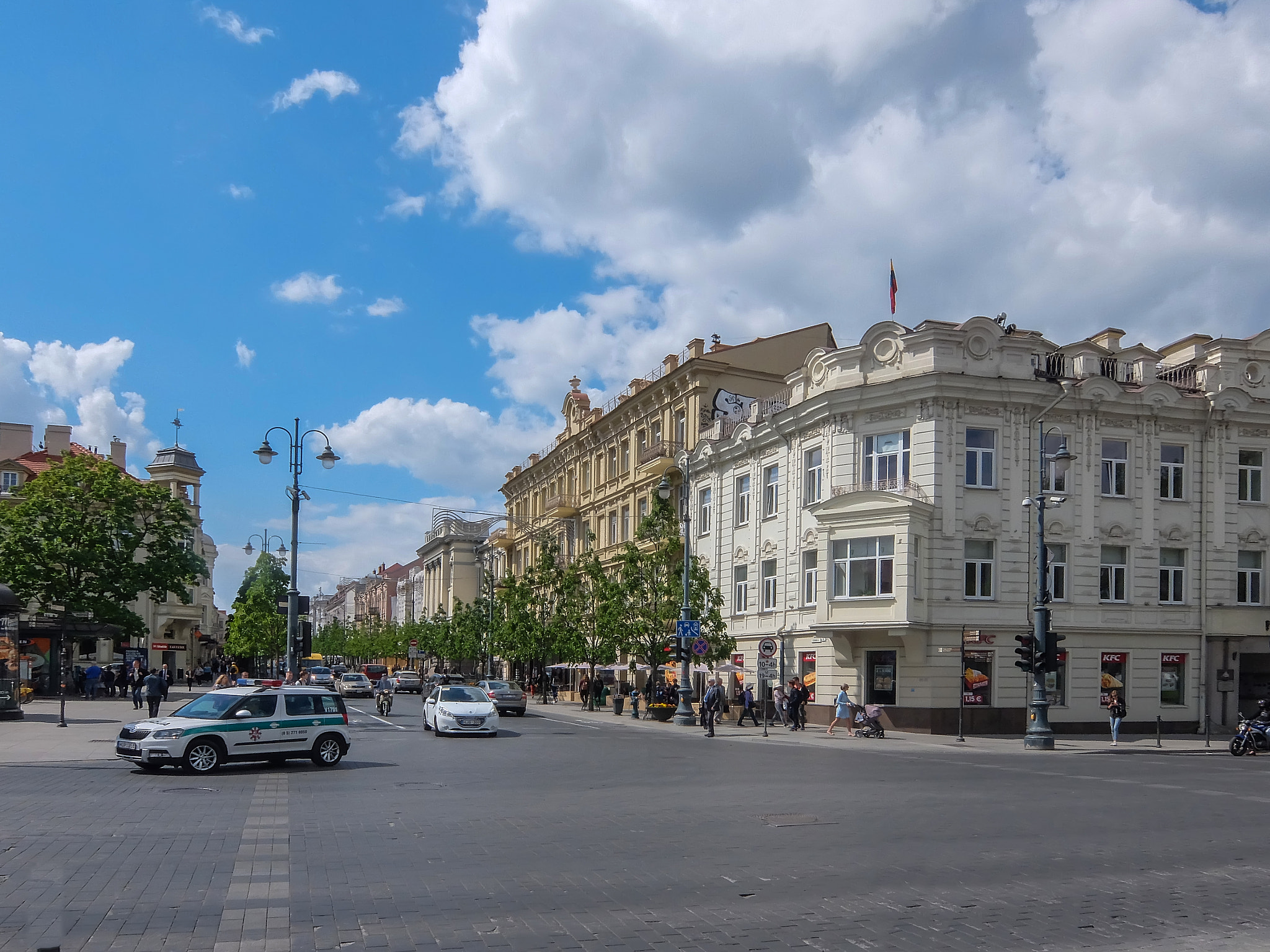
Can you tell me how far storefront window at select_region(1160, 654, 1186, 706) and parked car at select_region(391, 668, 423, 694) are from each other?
45450 millimetres

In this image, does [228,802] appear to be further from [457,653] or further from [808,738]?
[457,653]

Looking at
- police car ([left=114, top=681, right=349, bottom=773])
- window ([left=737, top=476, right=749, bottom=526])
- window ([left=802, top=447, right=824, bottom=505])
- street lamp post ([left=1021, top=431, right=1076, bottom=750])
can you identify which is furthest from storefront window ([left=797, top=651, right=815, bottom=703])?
police car ([left=114, top=681, right=349, bottom=773])

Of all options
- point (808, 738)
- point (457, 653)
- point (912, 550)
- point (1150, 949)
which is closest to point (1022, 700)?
point (912, 550)

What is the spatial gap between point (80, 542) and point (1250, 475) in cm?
4706

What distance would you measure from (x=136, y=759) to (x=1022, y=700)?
1095 inches

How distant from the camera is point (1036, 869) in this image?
36.9ft

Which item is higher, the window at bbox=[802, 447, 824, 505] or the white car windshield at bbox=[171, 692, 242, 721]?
the window at bbox=[802, 447, 824, 505]

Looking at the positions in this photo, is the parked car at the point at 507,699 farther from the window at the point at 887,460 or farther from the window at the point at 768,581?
the window at the point at 887,460

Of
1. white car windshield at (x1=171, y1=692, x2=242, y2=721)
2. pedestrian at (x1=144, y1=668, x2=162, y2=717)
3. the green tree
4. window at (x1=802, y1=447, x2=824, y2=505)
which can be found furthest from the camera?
the green tree

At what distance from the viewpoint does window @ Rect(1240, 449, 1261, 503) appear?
4084 centimetres

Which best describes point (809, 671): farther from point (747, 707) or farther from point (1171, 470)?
point (1171, 470)

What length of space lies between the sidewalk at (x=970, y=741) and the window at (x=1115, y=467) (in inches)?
324

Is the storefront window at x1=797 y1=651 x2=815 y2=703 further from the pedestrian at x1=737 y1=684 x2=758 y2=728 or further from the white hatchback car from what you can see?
the white hatchback car

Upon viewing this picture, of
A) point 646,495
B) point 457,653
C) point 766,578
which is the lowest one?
point 457,653
